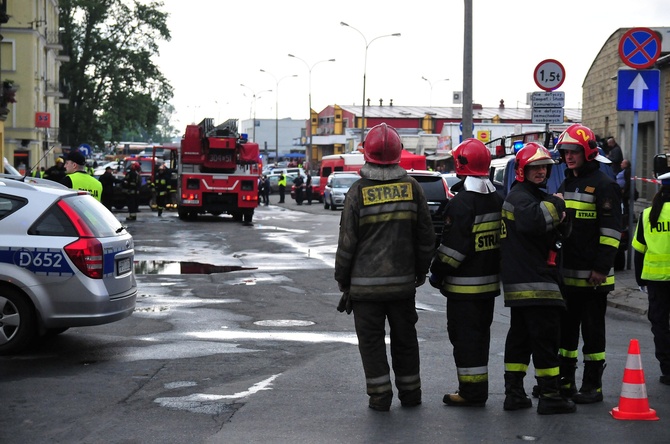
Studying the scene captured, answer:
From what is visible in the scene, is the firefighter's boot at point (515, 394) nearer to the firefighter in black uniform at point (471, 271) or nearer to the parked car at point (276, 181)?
the firefighter in black uniform at point (471, 271)

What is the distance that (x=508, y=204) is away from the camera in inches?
298

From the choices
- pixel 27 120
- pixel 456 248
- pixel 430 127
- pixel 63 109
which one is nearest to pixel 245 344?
pixel 456 248

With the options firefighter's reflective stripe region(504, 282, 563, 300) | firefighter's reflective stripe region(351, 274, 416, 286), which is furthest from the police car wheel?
firefighter's reflective stripe region(504, 282, 563, 300)

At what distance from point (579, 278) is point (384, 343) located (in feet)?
4.92

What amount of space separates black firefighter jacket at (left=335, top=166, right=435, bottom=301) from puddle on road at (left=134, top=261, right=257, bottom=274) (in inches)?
421

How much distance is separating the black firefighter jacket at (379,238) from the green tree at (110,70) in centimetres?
7051

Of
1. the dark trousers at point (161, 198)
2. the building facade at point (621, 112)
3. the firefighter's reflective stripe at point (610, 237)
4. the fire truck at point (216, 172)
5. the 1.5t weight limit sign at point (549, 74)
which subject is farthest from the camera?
the dark trousers at point (161, 198)

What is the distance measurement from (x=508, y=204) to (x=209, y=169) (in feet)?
93.2

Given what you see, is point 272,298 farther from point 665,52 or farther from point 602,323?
point 665,52

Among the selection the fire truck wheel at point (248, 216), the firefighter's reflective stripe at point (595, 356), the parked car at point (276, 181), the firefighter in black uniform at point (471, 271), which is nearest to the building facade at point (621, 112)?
the fire truck wheel at point (248, 216)

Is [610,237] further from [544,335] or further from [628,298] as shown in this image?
[628,298]

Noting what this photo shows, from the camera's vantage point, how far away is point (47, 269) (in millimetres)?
9633

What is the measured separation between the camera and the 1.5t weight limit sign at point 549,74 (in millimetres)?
19109

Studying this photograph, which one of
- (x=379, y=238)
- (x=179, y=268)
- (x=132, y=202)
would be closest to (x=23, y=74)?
(x=132, y=202)
